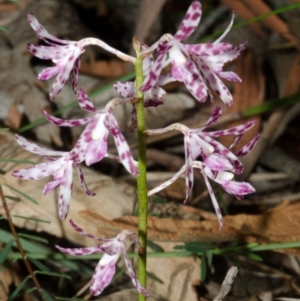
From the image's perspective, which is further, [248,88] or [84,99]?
[248,88]

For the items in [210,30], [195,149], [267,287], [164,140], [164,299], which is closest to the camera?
[195,149]

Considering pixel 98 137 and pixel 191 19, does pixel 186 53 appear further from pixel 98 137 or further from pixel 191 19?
pixel 98 137

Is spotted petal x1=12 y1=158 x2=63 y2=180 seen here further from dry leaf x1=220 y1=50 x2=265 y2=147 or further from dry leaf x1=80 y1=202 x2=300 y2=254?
dry leaf x1=220 y1=50 x2=265 y2=147

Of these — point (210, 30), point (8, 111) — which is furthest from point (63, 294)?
point (210, 30)

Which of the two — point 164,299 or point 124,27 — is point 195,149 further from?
point 124,27

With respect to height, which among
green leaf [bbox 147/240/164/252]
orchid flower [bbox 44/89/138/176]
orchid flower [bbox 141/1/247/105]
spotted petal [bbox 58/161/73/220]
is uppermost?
orchid flower [bbox 141/1/247/105]

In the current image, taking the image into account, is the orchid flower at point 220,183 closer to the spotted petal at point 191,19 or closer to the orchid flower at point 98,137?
the orchid flower at point 98,137

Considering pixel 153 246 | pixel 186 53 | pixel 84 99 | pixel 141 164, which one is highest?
pixel 186 53

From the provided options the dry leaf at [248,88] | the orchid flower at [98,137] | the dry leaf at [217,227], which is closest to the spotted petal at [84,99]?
the orchid flower at [98,137]

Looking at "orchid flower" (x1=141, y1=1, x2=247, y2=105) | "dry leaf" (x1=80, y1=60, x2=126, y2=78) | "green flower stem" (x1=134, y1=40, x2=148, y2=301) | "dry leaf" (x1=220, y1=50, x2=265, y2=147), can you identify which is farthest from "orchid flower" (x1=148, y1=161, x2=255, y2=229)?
"dry leaf" (x1=80, y1=60, x2=126, y2=78)

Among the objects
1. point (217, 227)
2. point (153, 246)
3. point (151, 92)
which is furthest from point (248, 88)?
point (151, 92)

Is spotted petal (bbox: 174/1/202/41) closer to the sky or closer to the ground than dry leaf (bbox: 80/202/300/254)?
closer to the sky
